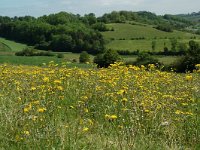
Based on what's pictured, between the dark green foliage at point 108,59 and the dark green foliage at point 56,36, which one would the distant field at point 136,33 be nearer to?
the dark green foliage at point 56,36

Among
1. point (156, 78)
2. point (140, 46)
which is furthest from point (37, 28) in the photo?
point (156, 78)

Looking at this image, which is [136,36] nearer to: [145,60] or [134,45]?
[134,45]

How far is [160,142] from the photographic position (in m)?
4.92

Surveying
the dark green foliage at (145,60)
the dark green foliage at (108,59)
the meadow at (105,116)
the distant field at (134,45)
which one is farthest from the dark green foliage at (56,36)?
the meadow at (105,116)

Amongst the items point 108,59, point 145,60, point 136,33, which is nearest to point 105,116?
point 108,59

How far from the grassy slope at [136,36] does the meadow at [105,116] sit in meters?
99.5

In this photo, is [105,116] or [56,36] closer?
[105,116]

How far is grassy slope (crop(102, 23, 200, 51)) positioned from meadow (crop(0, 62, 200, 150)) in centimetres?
9950

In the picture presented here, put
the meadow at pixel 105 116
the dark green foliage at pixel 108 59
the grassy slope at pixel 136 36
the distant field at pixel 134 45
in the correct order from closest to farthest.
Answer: the meadow at pixel 105 116, the dark green foliage at pixel 108 59, the distant field at pixel 134 45, the grassy slope at pixel 136 36

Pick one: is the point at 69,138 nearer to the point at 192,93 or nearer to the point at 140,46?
the point at 192,93

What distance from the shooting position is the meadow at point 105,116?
15.7 ft

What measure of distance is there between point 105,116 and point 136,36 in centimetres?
12900

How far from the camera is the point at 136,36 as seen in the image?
132375mm

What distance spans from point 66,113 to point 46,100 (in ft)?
1.37
